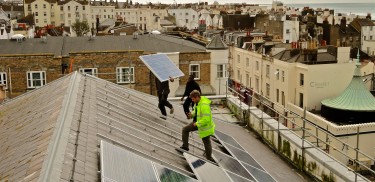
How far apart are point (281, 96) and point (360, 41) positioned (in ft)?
137

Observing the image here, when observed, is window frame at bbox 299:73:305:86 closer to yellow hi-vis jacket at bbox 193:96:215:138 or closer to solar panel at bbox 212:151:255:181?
solar panel at bbox 212:151:255:181

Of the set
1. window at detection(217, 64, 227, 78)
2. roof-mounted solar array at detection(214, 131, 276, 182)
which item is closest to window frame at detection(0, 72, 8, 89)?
window at detection(217, 64, 227, 78)

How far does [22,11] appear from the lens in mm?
141500

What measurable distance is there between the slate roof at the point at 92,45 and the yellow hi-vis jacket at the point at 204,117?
3050cm

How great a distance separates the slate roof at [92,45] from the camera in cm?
4044

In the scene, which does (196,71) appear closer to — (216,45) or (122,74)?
(216,45)

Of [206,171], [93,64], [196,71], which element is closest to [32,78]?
[93,64]

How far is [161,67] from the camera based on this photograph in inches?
606

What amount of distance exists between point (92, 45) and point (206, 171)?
113ft

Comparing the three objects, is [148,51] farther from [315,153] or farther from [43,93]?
[315,153]

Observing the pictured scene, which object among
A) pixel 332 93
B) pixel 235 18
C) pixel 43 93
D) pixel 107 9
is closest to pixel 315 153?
pixel 43 93

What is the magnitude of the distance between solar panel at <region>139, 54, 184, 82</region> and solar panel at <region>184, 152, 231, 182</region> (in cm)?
466

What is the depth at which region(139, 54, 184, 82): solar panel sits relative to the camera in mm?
14677

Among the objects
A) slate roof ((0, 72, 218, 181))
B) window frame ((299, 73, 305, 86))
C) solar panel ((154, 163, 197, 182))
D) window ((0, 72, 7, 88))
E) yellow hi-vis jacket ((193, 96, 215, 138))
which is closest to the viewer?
slate roof ((0, 72, 218, 181))
